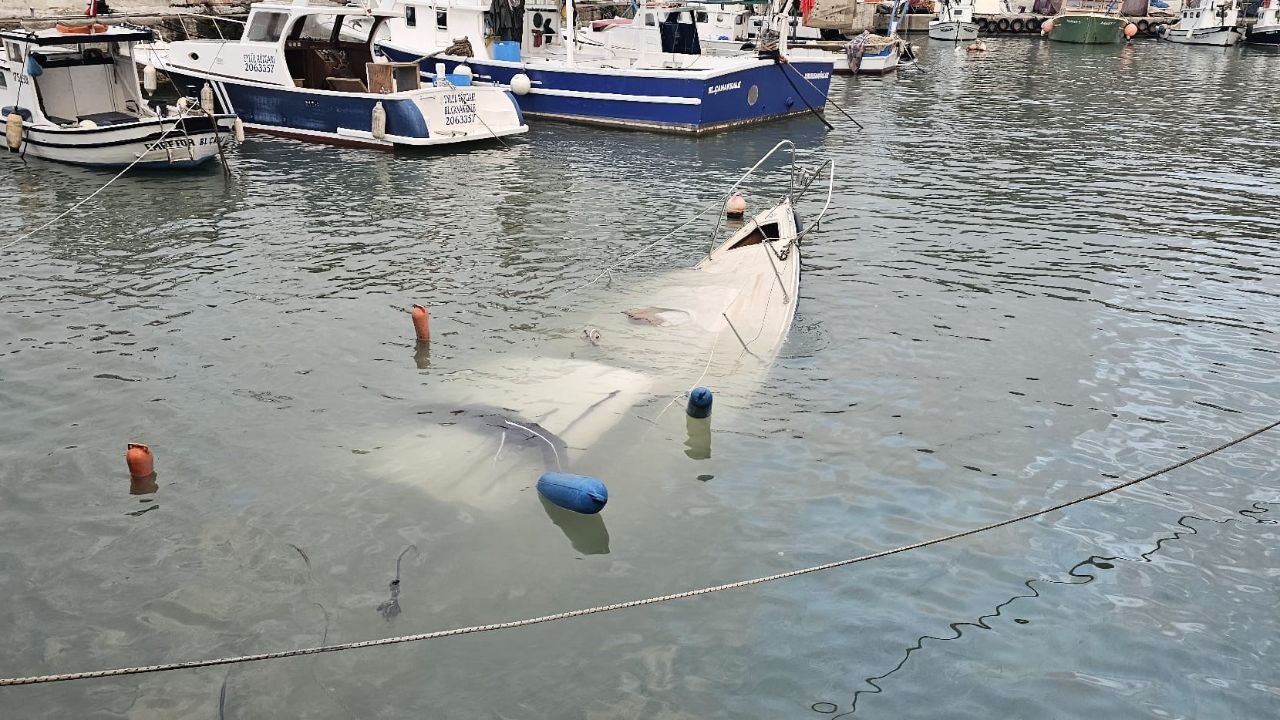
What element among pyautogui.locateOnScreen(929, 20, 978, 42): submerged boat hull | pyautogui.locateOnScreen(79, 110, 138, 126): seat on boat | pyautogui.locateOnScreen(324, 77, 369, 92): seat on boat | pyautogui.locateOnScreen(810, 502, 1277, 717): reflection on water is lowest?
pyautogui.locateOnScreen(810, 502, 1277, 717): reflection on water

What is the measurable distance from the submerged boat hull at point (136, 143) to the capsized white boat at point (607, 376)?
1019 centimetres

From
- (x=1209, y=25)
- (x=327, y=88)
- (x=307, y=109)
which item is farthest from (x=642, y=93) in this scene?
(x=1209, y=25)

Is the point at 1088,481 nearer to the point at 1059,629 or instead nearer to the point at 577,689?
the point at 1059,629

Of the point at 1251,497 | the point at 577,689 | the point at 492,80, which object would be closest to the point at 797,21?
the point at 492,80

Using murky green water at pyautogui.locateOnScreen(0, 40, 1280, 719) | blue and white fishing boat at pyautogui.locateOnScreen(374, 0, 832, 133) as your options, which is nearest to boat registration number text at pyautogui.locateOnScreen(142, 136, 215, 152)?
murky green water at pyautogui.locateOnScreen(0, 40, 1280, 719)

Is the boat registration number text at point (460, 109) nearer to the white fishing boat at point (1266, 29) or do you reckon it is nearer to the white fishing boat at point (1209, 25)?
the white fishing boat at point (1209, 25)

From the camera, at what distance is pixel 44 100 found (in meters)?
19.1

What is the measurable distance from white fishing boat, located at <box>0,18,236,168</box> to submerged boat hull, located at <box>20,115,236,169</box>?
0.7 inches

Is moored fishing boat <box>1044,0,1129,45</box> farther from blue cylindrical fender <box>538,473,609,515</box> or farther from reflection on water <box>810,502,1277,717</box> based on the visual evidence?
blue cylindrical fender <box>538,473,609,515</box>

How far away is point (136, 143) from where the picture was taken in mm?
17719

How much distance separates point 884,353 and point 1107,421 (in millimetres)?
2430

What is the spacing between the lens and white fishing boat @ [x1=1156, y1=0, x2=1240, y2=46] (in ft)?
177

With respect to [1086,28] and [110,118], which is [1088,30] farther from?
[110,118]

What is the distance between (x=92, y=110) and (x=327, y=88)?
Answer: 198 inches
